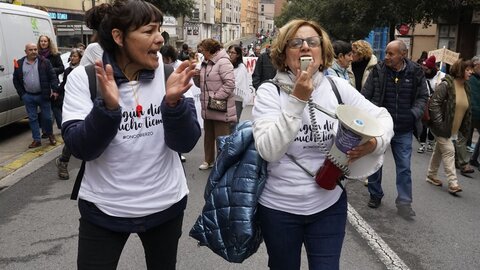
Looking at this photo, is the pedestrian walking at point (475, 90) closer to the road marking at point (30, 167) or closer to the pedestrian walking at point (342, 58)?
the pedestrian walking at point (342, 58)

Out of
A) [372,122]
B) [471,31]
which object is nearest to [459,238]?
[372,122]

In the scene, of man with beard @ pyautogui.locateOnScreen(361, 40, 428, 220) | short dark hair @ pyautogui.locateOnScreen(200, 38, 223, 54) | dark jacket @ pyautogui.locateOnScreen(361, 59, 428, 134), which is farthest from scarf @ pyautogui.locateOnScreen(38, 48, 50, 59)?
dark jacket @ pyautogui.locateOnScreen(361, 59, 428, 134)

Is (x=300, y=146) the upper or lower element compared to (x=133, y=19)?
lower

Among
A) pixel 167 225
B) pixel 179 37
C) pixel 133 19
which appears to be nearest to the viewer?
pixel 133 19

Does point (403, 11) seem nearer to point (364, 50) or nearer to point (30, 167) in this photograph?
point (364, 50)

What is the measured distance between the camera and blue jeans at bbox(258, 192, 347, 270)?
91.0 inches

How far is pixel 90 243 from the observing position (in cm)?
210

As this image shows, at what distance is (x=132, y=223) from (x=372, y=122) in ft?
3.91

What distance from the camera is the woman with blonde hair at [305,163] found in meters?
2.26

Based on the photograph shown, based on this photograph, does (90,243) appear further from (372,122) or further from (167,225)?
(372,122)

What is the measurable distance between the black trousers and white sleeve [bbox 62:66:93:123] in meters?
0.49

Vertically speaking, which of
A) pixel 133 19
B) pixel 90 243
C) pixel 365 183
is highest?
pixel 133 19

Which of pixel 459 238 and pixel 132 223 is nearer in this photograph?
pixel 132 223

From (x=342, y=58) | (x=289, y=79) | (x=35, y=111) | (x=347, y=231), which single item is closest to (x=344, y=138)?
(x=289, y=79)
